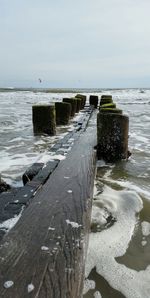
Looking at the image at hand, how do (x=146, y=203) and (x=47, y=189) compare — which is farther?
(x=146, y=203)

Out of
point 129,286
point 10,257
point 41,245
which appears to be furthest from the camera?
point 129,286

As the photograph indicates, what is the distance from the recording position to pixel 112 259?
243cm

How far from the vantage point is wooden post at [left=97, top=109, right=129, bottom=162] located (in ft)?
18.3

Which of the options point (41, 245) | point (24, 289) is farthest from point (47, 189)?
→ point (24, 289)

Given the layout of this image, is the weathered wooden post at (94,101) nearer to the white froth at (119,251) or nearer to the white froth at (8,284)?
the white froth at (119,251)

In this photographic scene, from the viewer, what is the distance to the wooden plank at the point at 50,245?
1.60 meters

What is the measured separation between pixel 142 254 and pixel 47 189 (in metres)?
A: 1.06

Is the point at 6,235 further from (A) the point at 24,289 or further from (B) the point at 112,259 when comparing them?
(B) the point at 112,259

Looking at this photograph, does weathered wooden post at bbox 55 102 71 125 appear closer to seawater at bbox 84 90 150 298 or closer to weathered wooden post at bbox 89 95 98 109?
seawater at bbox 84 90 150 298

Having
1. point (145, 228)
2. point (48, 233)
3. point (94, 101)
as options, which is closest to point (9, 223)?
point (48, 233)

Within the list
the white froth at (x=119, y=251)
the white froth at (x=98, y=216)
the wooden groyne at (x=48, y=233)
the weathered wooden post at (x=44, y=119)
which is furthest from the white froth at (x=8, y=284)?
the weathered wooden post at (x=44, y=119)

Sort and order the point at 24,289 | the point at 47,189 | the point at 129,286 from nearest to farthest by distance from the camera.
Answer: the point at 24,289, the point at 129,286, the point at 47,189

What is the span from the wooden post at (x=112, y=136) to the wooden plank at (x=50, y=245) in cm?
247

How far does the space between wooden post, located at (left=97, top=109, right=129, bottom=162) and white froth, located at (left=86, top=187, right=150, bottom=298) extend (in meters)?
2.05
